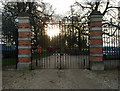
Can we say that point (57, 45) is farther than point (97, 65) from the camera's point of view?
Yes

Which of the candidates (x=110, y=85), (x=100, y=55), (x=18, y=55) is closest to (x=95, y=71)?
(x=100, y=55)

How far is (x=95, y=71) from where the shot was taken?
5668 millimetres

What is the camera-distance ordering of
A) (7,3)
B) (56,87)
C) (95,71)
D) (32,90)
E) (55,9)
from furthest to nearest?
1. (55,9)
2. (7,3)
3. (95,71)
4. (56,87)
5. (32,90)

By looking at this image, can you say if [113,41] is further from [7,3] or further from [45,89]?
[7,3]

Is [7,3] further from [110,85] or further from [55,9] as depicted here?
[110,85]

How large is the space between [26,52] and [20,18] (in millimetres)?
2254

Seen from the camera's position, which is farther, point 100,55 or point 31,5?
point 31,5

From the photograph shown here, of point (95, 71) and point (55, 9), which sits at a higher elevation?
point (55, 9)

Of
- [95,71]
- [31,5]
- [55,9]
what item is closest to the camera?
[95,71]

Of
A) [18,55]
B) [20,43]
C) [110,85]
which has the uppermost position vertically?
[20,43]

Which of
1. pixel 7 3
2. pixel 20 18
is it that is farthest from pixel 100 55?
pixel 7 3

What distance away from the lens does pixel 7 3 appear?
34.3ft

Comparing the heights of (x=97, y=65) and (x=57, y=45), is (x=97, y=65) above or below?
below

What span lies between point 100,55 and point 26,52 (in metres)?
4.77
